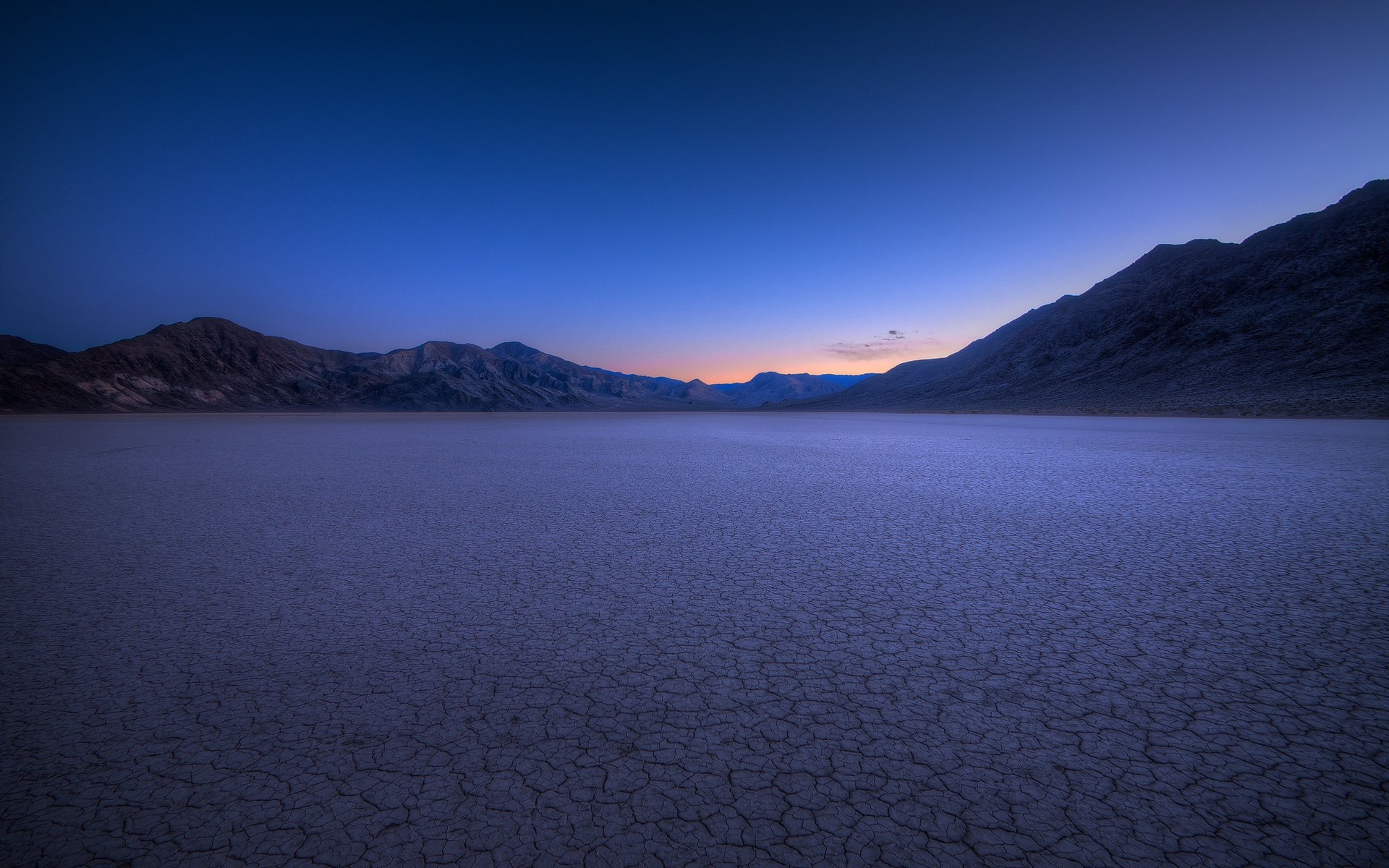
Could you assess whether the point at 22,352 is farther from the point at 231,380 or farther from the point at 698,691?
the point at 698,691

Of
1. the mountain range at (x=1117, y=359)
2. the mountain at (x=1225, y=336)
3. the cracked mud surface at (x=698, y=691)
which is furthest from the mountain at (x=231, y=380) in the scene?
the cracked mud surface at (x=698, y=691)

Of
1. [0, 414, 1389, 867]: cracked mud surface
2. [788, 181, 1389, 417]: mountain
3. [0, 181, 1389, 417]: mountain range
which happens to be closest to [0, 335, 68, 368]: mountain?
[0, 181, 1389, 417]: mountain range

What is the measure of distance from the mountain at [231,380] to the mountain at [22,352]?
115 cm

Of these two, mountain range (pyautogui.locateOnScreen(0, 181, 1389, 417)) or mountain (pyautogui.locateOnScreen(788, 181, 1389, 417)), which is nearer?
mountain (pyautogui.locateOnScreen(788, 181, 1389, 417))

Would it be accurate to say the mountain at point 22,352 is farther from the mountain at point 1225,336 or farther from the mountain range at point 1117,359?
the mountain at point 1225,336

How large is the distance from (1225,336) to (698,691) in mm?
98436

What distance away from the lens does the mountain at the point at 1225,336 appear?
53.8 m

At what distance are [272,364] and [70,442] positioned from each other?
142614mm

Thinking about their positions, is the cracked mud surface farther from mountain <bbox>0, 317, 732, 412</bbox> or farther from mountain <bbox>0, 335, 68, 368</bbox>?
mountain <bbox>0, 335, 68, 368</bbox>

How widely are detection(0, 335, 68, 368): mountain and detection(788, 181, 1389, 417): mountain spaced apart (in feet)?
732

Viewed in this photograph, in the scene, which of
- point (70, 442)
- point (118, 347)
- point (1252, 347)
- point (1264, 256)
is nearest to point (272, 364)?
point (118, 347)

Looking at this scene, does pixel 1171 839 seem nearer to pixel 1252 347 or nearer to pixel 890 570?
pixel 890 570

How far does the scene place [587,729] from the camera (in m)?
2.64

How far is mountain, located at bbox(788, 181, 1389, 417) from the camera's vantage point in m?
53.8
